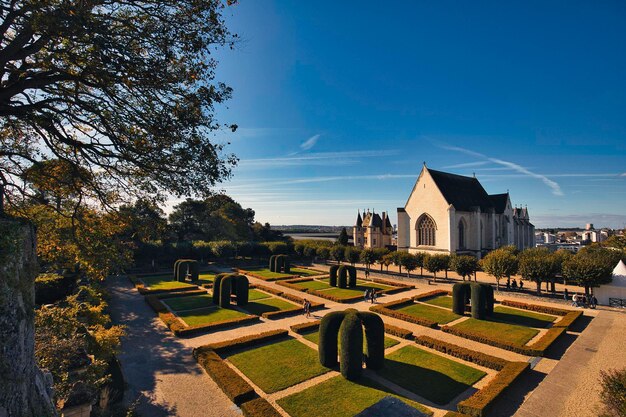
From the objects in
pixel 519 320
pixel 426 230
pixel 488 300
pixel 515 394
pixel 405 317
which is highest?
pixel 426 230

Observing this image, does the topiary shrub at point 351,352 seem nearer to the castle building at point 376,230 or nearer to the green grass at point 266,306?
the green grass at point 266,306

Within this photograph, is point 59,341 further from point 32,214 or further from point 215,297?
point 215,297

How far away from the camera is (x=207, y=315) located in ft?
70.6

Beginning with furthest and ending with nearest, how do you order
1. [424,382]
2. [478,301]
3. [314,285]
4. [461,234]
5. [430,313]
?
[461,234] → [314,285] → [430,313] → [478,301] → [424,382]

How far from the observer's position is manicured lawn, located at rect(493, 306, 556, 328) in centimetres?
1995

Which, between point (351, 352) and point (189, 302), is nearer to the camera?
point (351, 352)

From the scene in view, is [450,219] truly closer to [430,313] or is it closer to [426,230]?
[426,230]

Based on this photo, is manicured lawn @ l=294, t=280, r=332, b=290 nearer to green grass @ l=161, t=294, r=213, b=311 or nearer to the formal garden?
the formal garden

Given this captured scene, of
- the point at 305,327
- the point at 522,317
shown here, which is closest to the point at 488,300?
the point at 522,317

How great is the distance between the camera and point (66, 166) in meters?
9.50

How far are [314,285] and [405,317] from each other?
13326mm

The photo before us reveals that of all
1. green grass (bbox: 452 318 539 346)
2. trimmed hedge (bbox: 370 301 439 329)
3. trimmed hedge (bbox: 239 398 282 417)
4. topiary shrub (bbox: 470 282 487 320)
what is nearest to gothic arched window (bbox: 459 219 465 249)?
topiary shrub (bbox: 470 282 487 320)

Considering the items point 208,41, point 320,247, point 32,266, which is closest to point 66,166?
point 32,266

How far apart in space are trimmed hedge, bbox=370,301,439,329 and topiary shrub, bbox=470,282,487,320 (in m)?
3.46
